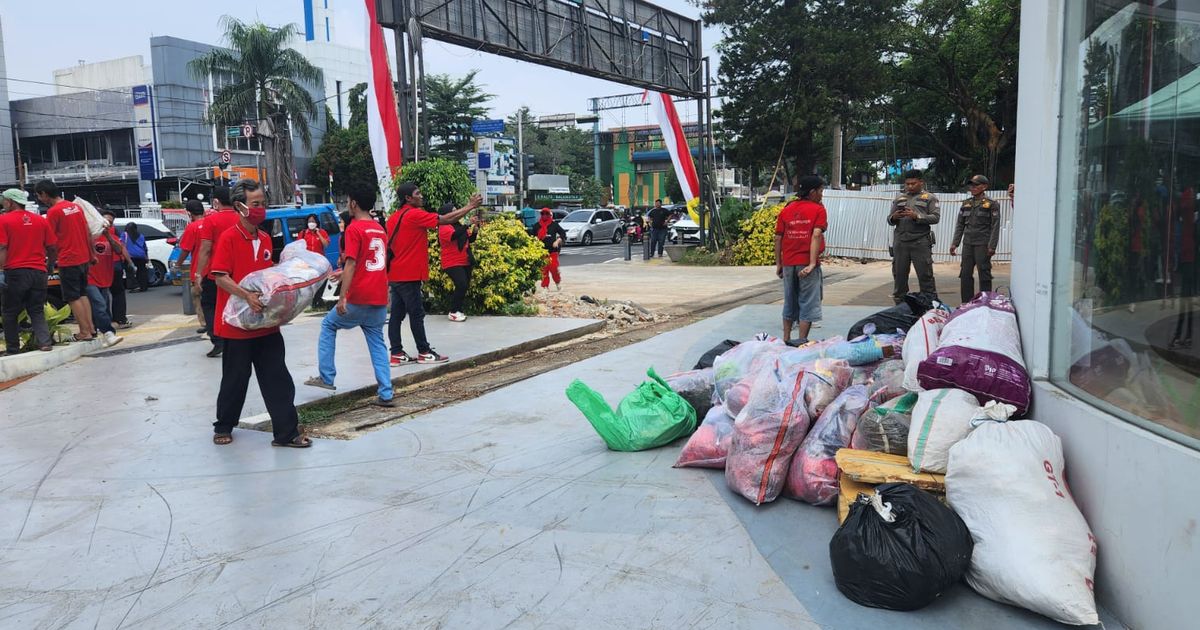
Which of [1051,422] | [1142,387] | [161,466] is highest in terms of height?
[1142,387]

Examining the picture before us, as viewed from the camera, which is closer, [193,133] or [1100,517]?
[1100,517]

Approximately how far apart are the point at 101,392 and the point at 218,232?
7.29ft

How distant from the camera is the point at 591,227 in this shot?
34.1 meters

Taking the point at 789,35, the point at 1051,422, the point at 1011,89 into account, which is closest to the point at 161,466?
the point at 1051,422

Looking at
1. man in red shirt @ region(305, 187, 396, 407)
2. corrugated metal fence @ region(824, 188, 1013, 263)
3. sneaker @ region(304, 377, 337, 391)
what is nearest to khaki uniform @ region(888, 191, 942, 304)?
man in red shirt @ region(305, 187, 396, 407)

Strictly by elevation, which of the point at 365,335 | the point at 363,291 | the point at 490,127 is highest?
the point at 490,127

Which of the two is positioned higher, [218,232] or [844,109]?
[844,109]

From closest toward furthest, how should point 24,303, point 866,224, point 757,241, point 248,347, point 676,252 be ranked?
point 248,347
point 24,303
point 757,241
point 866,224
point 676,252

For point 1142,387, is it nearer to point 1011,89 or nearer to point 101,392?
point 101,392

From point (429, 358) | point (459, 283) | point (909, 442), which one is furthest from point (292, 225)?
point (909, 442)

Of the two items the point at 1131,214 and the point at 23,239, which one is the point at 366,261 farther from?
the point at 1131,214

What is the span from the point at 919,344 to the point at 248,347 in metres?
4.04

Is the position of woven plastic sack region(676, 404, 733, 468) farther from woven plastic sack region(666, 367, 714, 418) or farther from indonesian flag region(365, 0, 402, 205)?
indonesian flag region(365, 0, 402, 205)

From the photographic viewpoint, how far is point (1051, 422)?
3.51 m
